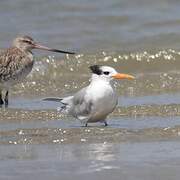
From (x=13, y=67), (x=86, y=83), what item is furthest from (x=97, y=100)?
(x=86, y=83)

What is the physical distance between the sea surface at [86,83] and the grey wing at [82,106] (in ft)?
0.47

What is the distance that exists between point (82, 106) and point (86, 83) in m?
3.65

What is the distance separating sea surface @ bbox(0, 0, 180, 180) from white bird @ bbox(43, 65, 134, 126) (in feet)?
0.50

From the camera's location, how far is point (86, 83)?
1342 centimetres

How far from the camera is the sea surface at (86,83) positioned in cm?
752

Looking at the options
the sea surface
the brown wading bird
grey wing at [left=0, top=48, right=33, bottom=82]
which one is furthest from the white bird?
grey wing at [left=0, top=48, right=33, bottom=82]

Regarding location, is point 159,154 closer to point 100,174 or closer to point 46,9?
point 100,174

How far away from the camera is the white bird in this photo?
379 inches

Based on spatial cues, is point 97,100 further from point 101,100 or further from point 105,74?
point 105,74

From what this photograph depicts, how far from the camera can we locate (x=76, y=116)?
32.6 feet

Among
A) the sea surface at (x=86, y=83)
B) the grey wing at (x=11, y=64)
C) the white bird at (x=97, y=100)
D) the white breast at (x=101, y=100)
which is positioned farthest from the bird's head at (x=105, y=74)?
the grey wing at (x=11, y=64)

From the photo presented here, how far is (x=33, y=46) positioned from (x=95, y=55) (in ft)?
6.67

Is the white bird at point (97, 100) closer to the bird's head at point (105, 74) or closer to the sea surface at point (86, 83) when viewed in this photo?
the bird's head at point (105, 74)

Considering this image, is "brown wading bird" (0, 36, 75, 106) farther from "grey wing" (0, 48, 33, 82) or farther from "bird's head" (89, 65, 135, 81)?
"bird's head" (89, 65, 135, 81)
